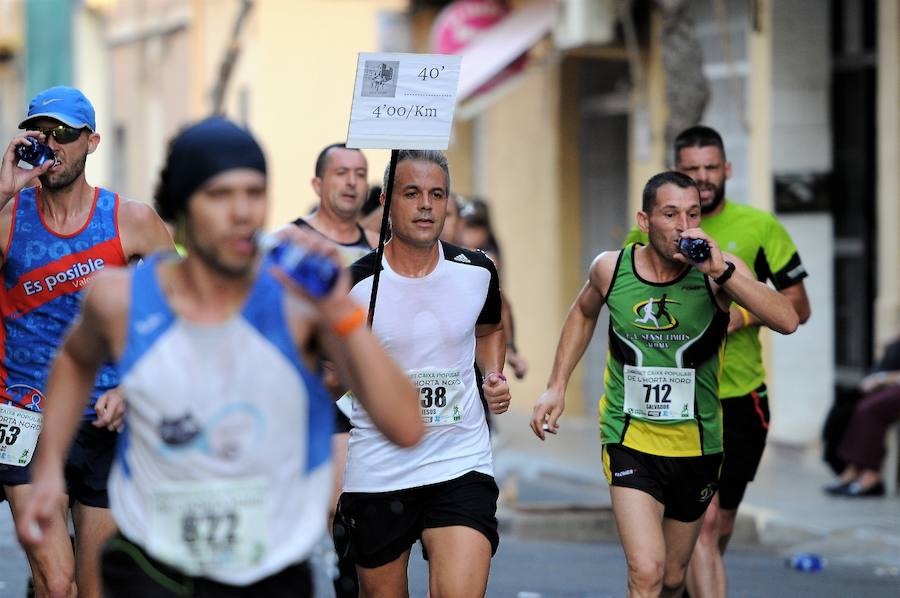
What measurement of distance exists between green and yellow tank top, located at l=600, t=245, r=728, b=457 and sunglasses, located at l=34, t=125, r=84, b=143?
2.11 m

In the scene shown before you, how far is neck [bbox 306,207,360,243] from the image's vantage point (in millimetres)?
8273

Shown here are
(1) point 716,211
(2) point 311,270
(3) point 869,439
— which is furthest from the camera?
(3) point 869,439

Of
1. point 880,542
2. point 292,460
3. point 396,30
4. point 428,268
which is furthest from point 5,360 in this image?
point 396,30

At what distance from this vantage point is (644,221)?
680 cm

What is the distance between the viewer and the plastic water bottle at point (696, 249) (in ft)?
20.6

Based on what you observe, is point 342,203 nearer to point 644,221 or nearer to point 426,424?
point 644,221

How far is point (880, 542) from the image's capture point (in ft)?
34.6

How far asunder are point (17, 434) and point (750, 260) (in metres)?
3.25

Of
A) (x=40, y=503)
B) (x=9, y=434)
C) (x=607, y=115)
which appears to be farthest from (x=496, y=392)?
(x=607, y=115)

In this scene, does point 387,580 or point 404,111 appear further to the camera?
point 404,111

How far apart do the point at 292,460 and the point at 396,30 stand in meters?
18.3

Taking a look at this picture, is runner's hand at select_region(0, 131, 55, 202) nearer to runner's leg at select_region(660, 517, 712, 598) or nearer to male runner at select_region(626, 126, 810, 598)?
runner's leg at select_region(660, 517, 712, 598)

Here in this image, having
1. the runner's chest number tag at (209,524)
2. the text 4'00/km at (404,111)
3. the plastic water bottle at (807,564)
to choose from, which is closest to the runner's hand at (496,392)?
the text 4'00/km at (404,111)

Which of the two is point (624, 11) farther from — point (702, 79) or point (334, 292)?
point (334, 292)
